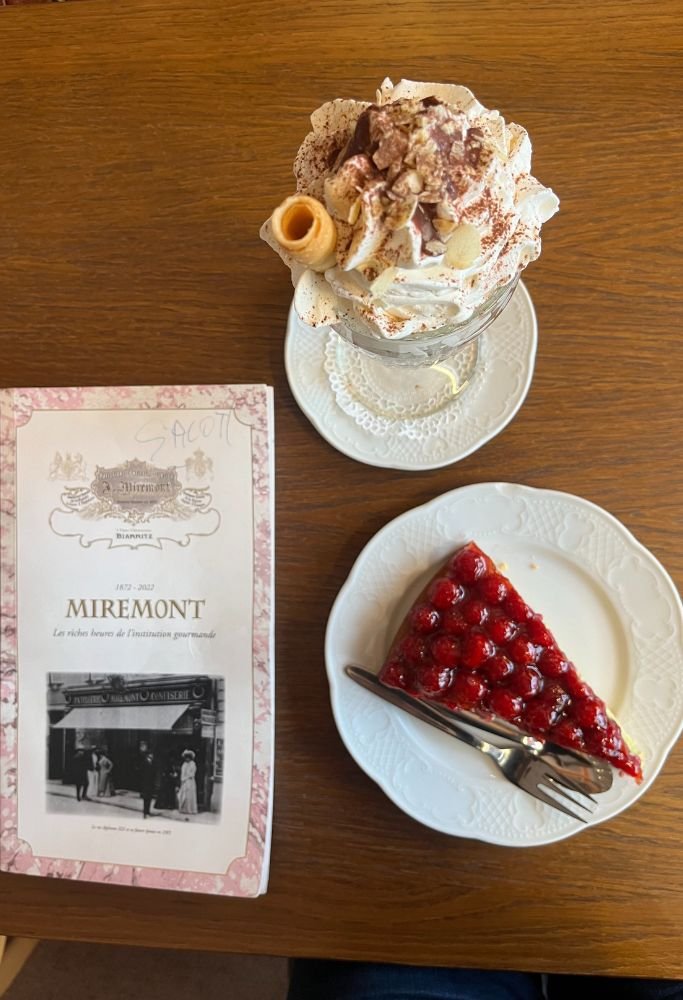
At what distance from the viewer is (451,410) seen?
2.53 feet

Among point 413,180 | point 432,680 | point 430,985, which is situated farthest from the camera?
point 430,985

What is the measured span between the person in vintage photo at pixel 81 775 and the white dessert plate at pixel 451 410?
461 millimetres

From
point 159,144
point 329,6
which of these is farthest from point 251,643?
point 329,6

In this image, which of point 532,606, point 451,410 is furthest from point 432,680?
point 451,410

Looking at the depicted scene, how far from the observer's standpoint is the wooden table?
2.47ft

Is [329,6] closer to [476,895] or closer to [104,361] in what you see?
[104,361]

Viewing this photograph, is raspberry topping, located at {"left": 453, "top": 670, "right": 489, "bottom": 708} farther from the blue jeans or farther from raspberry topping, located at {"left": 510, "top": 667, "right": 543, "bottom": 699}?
the blue jeans

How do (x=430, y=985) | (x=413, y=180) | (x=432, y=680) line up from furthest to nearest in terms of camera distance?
1. (x=430, y=985)
2. (x=432, y=680)
3. (x=413, y=180)

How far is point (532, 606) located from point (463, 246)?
41 cm

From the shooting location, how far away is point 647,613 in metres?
0.75

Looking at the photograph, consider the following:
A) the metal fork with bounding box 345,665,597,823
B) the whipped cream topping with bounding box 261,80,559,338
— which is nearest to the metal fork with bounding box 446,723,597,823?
the metal fork with bounding box 345,665,597,823

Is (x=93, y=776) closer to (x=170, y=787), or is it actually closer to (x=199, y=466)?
(x=170, y=787)

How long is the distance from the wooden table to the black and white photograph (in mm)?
84

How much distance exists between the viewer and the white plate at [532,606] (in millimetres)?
735
